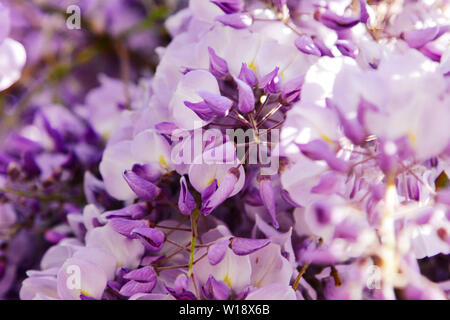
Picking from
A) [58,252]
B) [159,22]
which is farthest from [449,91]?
[159,22]

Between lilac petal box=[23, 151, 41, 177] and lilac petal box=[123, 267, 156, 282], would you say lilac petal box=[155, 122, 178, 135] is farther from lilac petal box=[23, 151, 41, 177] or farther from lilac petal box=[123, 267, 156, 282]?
lilac petal box=[23, 151, 41, 177]

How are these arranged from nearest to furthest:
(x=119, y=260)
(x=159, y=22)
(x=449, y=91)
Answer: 1. (x=449, y=91)
2. (x=119, y=260)
3. (x=159, y=22)

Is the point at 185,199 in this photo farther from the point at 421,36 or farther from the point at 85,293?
the point at 421,36

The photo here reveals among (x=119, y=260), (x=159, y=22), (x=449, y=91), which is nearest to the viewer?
(x=449, y=91)

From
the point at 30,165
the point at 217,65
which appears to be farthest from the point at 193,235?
the point at 30,165

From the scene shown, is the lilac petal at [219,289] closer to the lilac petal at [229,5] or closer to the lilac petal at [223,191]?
the lilac petal at [223,191]
